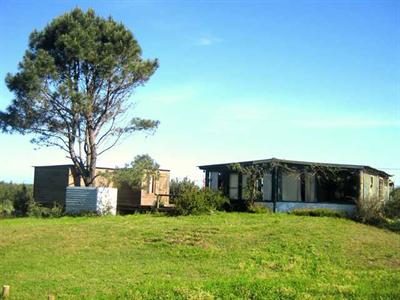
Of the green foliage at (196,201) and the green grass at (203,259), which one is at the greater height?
the green foliage at (196,201)

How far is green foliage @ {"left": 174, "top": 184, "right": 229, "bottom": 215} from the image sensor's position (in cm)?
2311

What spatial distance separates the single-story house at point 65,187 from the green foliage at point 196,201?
31.7 feet

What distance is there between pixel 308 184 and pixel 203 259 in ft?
48.0

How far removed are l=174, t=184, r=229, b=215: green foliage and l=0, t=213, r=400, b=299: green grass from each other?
1830 millimetres

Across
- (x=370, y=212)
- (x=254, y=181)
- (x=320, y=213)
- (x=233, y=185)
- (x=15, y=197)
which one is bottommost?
(x=320, y=213)

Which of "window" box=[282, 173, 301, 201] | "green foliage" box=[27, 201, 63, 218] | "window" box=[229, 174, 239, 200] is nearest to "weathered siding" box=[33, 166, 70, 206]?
"green foliage" box=[27, 201, 63, 218]

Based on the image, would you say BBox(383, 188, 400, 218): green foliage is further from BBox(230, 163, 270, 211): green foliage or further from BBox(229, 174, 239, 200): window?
BBox(229, 174, 239, 200): window

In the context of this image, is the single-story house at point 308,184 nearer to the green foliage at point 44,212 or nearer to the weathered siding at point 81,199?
the weathered siding at point 81,199

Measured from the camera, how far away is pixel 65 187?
112 ft

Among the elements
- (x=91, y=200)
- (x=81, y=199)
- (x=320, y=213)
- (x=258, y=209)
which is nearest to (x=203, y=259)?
(x=320, y=213)

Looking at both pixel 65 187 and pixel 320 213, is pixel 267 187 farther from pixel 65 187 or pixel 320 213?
pixel 65 187

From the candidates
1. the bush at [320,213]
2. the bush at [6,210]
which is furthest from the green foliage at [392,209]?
the bush at [6,210]

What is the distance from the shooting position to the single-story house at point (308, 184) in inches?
1022

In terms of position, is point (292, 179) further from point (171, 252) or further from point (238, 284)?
point (238, 284)
